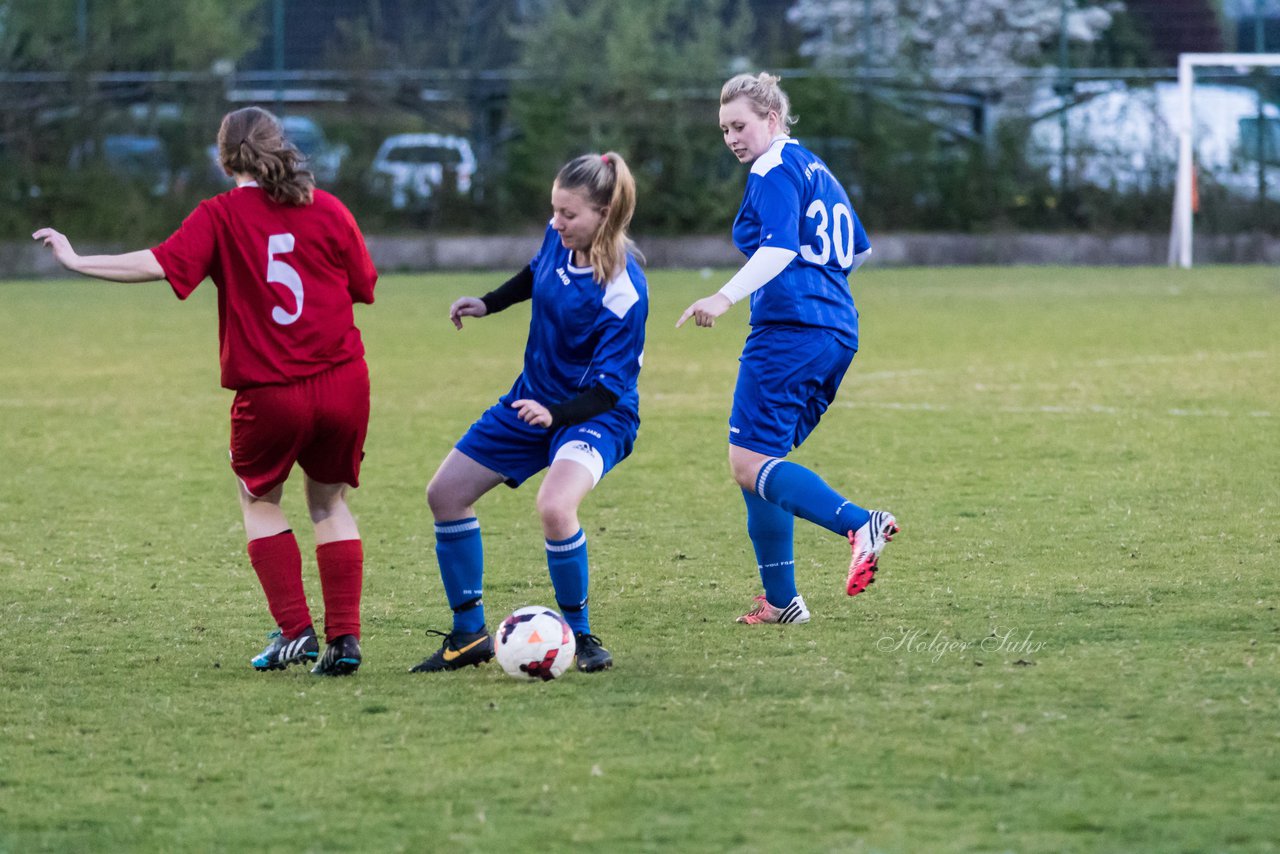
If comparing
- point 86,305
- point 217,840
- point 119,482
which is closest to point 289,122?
point 86,305

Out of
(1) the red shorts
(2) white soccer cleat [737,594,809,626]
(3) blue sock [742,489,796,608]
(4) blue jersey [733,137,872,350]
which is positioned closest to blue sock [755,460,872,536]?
(3) blue sock [742,489,796,608]

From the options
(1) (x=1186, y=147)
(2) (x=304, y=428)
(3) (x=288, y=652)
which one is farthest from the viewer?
(1) (x=1186, y=147)

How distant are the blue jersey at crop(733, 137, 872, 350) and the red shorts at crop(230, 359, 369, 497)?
4.42 ft

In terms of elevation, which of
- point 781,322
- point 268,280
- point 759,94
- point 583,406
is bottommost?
point 583,406

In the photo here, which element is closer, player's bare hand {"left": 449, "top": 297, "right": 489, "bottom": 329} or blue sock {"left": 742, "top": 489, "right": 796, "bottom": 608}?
player's bare hand {"left": 449, "top": 297, "right": 489, "bottom": 329}

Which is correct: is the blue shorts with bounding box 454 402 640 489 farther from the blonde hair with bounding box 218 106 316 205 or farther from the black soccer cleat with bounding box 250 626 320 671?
the blonde hair with bounding box 218 106 316 205

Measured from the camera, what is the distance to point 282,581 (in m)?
5.04

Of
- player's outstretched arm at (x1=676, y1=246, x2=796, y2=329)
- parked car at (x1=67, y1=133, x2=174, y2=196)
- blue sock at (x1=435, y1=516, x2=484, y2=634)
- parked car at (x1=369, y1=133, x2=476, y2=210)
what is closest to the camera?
blue sock at (x1=435, y1=516, x2=484, y2=634)

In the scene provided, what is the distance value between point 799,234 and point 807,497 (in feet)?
2.74

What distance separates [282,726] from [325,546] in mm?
752

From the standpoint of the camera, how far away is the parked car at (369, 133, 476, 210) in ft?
87.2

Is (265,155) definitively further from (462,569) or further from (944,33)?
(944,33)

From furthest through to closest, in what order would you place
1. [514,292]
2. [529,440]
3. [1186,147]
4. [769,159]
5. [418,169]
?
[418,169] → [1186,147] → [769,159] → [514,292] → [529,440]

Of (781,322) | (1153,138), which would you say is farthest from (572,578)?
(1153,138)
